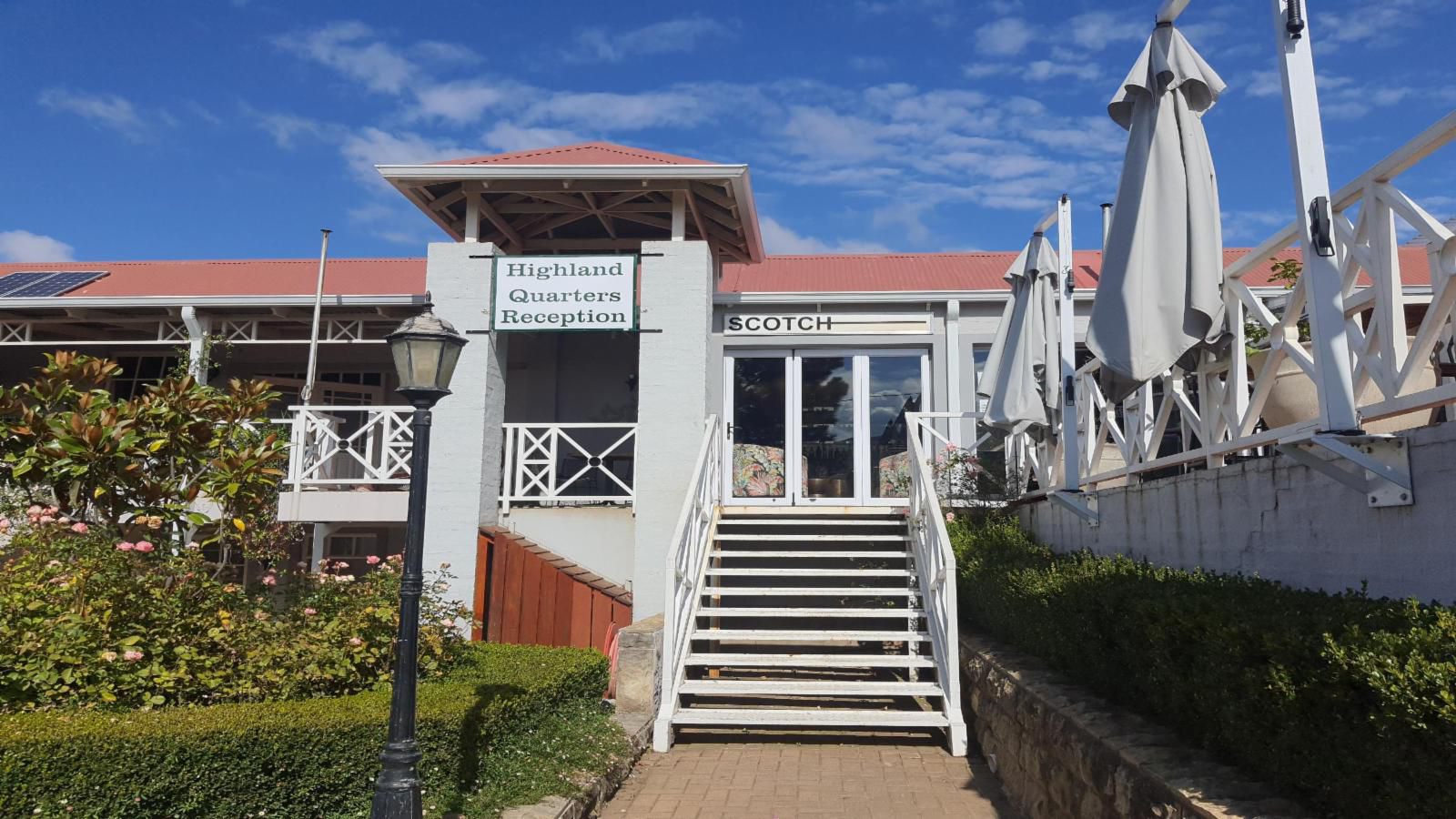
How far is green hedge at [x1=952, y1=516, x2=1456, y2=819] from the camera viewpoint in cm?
235

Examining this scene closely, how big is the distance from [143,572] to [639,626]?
309 centimetres

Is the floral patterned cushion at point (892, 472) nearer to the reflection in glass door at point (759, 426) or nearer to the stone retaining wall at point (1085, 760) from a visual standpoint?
the reflection in glass door at point (759, 426)

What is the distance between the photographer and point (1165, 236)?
4.66 meters

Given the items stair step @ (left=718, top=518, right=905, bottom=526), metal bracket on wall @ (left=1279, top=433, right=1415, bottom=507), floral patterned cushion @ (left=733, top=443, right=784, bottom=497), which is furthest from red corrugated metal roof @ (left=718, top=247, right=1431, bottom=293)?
metal bracket on wall @ (left=1279, top=433, right=1415, bottom=507)

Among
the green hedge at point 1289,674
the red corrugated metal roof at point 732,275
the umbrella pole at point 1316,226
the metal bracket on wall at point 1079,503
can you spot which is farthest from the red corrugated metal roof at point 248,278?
the umbrella pole at point 1316,226

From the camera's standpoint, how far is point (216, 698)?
16.5 ft

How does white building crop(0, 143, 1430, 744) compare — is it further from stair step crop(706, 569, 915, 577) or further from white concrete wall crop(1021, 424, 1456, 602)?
white concrete wall crop(1021, 424, 1456, 602)

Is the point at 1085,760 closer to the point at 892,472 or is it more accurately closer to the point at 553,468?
the point at 553,468

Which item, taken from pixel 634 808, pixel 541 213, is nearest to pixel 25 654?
pixel 634 808

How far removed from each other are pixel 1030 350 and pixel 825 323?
3475mm

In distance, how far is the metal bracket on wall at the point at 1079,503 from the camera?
255 inches

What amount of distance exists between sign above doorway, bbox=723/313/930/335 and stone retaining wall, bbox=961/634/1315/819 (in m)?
5.28

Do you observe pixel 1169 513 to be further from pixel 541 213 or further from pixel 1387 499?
pixel 541 213

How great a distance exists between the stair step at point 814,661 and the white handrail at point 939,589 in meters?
0.19
